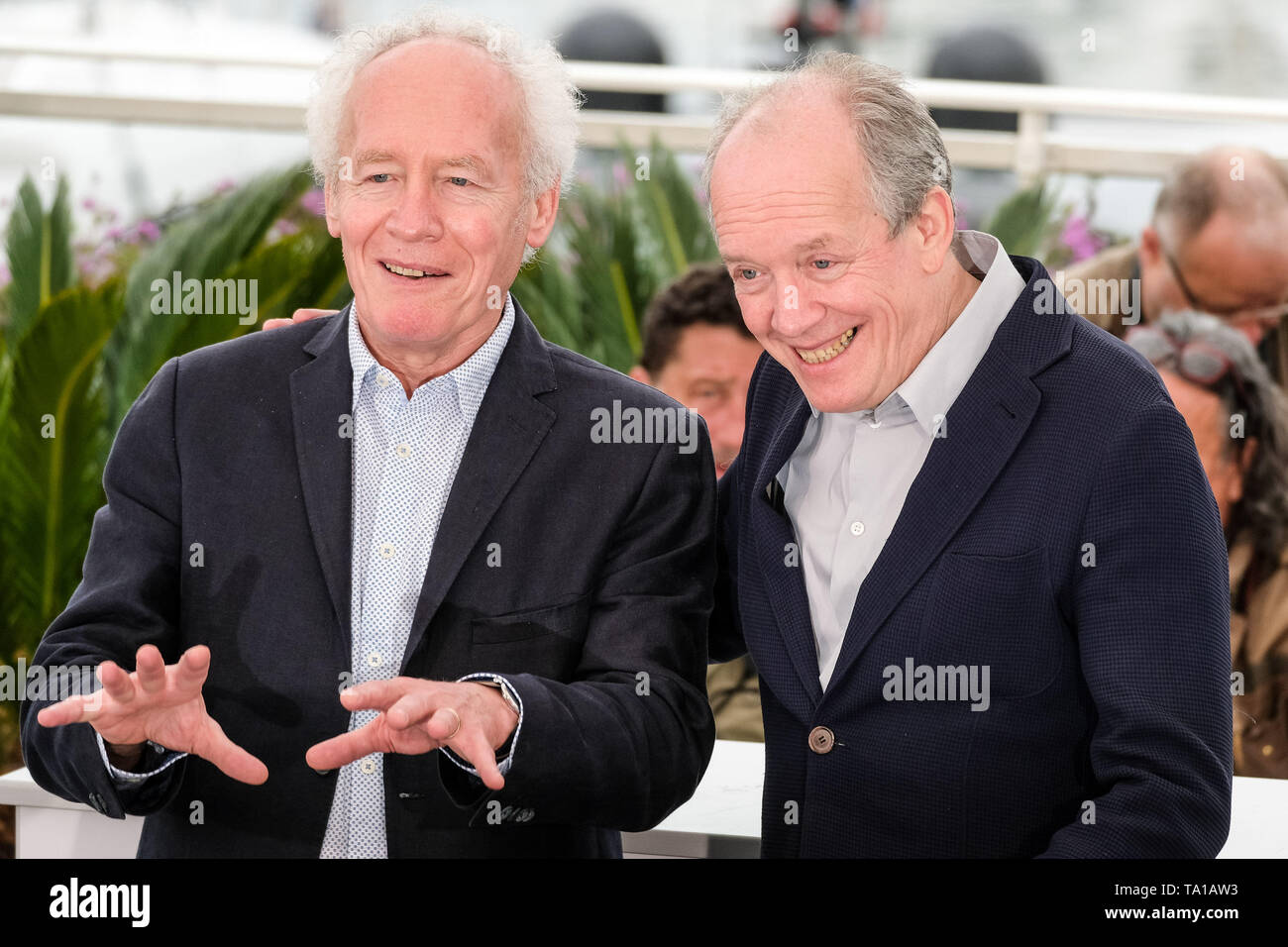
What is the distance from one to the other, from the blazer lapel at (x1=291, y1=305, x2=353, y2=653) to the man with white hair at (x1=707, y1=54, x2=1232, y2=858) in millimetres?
527

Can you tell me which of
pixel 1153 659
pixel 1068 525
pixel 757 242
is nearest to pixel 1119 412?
pixel 1068 525

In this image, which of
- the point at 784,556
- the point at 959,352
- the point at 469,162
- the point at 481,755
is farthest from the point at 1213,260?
the point at 481,755

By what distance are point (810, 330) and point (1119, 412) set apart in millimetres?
386

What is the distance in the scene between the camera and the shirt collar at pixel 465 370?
1919mm

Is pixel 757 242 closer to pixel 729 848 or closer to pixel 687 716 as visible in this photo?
pixel 687 716

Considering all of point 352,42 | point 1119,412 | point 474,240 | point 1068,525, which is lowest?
point 1068,525

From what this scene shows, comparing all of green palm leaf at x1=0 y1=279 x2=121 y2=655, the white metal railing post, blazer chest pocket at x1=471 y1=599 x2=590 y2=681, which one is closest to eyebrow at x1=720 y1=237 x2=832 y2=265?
blazer chest pocket at x1=471 y1=599 x2=590 y2=681

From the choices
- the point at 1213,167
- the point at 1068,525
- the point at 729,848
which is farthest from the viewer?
the point at 1213,167

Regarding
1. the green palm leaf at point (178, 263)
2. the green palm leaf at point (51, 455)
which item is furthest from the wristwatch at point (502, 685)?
the green palm leaf at point (178, 263)

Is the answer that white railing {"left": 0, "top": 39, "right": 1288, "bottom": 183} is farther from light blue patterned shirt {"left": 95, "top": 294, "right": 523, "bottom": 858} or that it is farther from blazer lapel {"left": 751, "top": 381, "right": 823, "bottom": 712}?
light blue patterned shirt {"left": 95, "top": 294, "right": 523, "bottom": 858}

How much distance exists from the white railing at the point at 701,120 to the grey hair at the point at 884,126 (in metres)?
3.16

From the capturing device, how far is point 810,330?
1.88 metres

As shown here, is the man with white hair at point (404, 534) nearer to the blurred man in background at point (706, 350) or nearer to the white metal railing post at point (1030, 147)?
the blurred man in background at point (706, 350)

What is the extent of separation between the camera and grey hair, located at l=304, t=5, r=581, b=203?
188 centimetres
